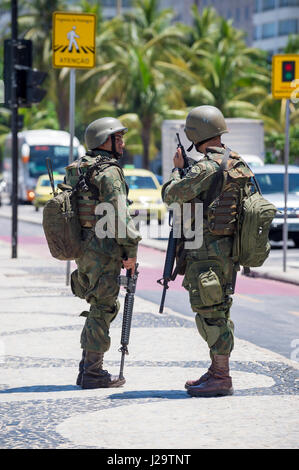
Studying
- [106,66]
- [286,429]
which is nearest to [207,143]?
[286,429]

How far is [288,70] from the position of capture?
16.2 m

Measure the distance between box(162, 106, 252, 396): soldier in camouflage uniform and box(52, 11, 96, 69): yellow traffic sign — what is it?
7107 millimetres

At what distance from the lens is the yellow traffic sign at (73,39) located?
1390 centimetres

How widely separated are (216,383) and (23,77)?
1118cm

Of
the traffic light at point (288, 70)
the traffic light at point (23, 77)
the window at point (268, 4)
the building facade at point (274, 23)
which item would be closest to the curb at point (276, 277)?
the traffic light at point (288, 70)

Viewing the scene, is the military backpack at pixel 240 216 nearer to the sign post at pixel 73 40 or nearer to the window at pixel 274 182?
the sign post at pixel 73 40

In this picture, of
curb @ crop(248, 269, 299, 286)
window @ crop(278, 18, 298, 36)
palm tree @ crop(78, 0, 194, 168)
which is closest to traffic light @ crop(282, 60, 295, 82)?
curb @ crop(248, 269, 299, 286)

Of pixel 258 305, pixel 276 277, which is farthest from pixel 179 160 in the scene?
pixel 276 277

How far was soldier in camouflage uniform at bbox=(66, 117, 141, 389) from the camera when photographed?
279 inches

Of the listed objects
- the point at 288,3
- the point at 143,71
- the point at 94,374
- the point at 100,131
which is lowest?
the point at 94,374

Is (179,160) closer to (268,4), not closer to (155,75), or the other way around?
(155,75)

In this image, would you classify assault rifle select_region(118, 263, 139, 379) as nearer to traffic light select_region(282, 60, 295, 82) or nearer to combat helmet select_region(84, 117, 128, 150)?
combat helmet select_region(84, 117, 128, 150)

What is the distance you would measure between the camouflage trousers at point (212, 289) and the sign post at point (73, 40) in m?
6.97

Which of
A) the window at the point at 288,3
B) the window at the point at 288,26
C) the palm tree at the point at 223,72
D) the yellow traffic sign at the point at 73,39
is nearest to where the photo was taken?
the yellow traffic sign at the point at 73,39
